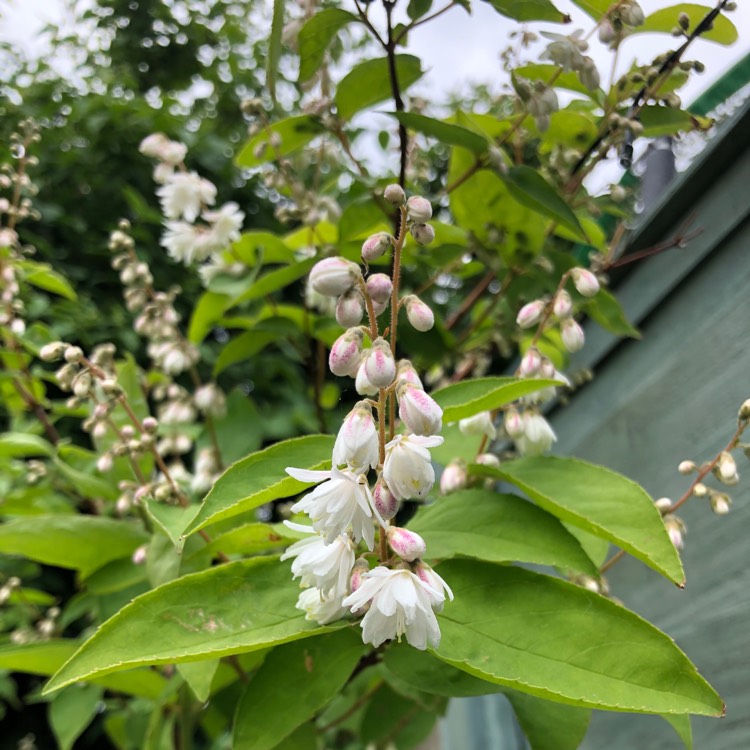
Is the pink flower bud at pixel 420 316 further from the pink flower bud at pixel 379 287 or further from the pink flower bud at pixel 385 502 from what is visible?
the pink flower bud at pixel 385 502

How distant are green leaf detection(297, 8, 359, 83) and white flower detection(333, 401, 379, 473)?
0.53m

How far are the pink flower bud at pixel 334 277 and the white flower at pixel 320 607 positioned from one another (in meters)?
0.25

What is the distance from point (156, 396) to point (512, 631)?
988 mm

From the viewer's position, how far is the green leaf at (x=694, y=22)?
0.88m

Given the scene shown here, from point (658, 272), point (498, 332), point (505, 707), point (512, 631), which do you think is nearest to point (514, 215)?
point (498, 332)

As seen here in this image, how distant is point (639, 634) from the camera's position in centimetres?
53

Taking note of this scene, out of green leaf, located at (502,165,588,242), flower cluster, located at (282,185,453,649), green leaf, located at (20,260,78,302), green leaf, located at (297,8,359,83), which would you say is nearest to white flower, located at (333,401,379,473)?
flower cluster, located at (282,185,453,649)

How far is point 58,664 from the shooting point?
3.00 feet

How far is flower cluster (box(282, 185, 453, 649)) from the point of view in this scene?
1.61ft

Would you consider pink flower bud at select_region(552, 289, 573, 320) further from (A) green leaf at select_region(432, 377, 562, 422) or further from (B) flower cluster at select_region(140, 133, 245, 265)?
(B) flower cluster at select_region(140, 133, 245, 265)

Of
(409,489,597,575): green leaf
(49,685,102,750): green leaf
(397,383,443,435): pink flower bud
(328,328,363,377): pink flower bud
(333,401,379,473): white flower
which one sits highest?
(397,383,443,435): pink flower bud

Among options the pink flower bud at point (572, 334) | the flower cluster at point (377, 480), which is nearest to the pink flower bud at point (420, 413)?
the flower cluster at point (377, 480)

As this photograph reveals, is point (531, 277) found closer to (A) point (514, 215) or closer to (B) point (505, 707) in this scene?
(A) point (514, 215)

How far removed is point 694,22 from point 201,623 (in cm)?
95
